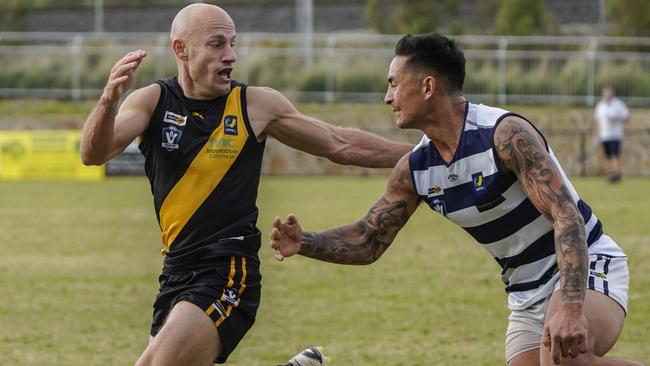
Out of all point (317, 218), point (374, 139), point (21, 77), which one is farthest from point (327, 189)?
point (374, 139)

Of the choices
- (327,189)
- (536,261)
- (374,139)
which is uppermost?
(374,139)

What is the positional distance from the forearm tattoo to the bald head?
1.16m

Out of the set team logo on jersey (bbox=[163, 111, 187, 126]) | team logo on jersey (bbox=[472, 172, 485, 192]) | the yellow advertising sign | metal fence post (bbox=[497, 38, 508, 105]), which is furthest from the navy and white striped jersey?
metal fence post (bbox=[497, 38, 508, 105])

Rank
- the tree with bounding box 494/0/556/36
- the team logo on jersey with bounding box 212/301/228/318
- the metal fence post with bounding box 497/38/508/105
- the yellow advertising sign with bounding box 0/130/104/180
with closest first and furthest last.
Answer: the team logo on jersey with bounding box 212/301/228/318 < the yellow advertising sign with bounding box 0/130/104/180 < the metal fence post with bounding box 497/38/508/105 < the tree with bounding box 494/0/556/36

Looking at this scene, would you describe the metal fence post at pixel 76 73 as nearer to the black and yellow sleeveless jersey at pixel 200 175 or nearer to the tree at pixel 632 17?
the tree at pixel 632 17

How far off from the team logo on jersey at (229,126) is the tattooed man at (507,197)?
20.8 inches

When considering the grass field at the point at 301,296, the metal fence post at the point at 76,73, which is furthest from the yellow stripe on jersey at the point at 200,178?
the metal fence post at the point at 76,73

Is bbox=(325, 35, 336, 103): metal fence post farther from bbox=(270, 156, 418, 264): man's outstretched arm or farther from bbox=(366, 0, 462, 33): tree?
bbox=(270, 156, 418, 264): man's outstretched arm

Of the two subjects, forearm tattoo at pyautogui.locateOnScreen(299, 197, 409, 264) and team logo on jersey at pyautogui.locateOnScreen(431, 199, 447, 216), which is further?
forearm tattoo at pyautogui.locateOnScreen(299, 197, 409, 264)

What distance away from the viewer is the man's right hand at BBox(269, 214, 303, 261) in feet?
19.8

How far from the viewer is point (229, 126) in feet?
20.2

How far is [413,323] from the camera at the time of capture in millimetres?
10539

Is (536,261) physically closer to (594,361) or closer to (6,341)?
(594,361)

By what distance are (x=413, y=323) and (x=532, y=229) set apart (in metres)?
4.90
